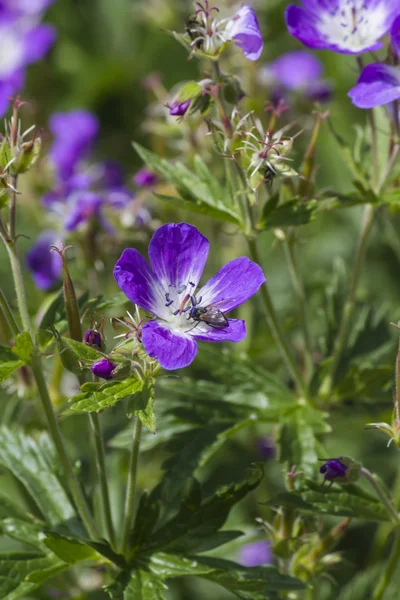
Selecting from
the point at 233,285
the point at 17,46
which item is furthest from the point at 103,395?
the point at 17,46

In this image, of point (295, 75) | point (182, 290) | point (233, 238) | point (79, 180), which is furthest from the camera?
point (295, 75)

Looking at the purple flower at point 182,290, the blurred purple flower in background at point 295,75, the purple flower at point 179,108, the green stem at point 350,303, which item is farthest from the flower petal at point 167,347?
the blurred purple flower in background at point 295,75

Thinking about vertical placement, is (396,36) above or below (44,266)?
above

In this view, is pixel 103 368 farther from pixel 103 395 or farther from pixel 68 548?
pixel 68 548

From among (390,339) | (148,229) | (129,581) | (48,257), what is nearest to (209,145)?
(148,229)

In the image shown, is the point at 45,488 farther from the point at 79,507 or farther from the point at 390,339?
the point at 390,339
